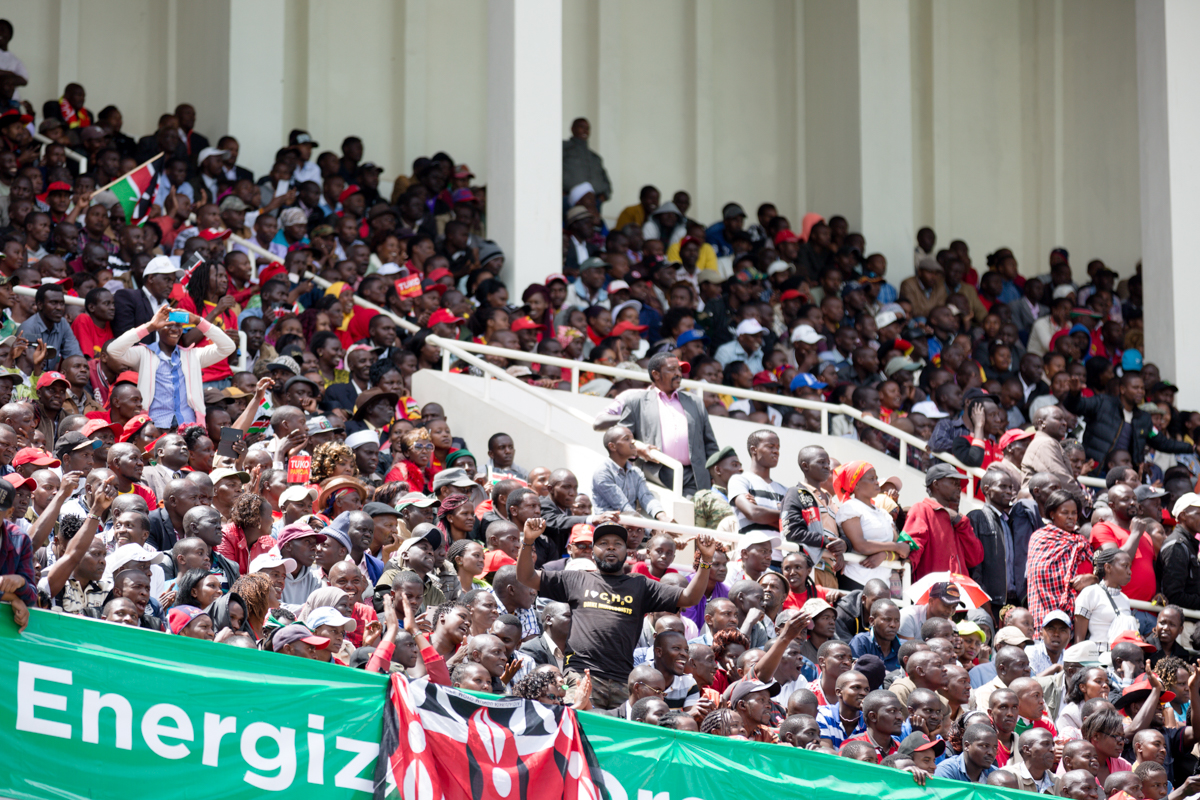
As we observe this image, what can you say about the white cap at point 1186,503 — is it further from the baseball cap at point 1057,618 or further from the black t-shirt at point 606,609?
the black t-shirt at point 606,609

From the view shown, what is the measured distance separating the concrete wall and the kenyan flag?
3.29 m

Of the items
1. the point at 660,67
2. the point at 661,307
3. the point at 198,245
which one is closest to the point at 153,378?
the point at 198,245

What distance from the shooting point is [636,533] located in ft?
37.8

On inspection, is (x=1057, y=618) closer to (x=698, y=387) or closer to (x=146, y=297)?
(x=698, y=387)

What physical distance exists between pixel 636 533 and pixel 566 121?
11261 mm

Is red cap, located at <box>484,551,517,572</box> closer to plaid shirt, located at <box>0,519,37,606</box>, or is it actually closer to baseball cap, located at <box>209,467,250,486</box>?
baseball cap, located at <box>209,467,250,486</box>

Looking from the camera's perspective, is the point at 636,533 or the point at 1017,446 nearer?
the point at 636,533

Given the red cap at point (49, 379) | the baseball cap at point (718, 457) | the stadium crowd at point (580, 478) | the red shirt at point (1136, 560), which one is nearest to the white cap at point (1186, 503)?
the stadium crowd at point (580, 478)

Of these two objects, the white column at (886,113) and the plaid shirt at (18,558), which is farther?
the white column at (886,113)

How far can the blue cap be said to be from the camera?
1617cm

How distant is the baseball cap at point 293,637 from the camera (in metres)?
7.93

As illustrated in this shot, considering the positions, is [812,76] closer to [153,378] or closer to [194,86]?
[194,86]

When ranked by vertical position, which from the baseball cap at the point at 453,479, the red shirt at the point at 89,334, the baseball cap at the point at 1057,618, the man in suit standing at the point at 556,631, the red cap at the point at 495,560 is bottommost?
the baseball cap at the point at 1057,618

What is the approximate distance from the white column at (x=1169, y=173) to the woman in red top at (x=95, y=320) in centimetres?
1066
